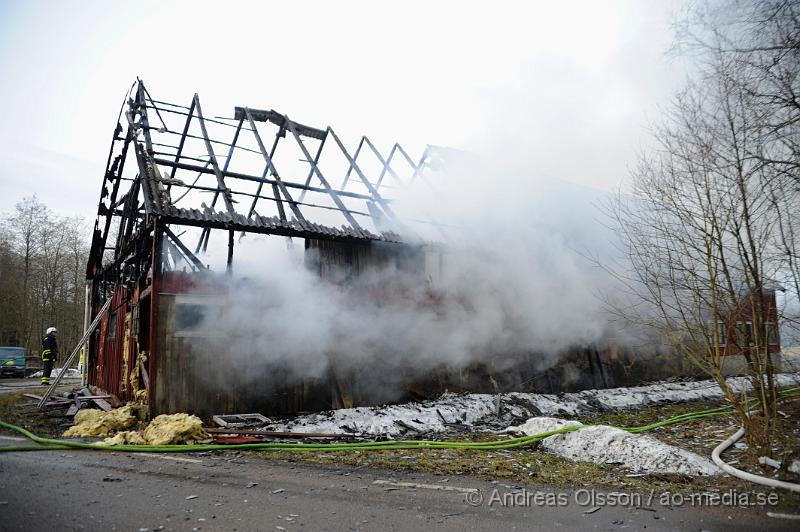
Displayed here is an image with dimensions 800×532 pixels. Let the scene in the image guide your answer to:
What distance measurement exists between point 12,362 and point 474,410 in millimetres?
25620

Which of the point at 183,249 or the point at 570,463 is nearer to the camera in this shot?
the point at 570,463

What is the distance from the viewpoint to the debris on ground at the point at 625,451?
557cm

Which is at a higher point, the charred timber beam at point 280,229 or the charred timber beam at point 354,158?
the charred timber beam at point 354,158

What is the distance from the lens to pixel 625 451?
19.9ft

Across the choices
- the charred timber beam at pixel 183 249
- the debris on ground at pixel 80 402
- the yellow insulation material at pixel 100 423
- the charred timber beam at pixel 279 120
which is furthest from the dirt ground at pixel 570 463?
the charred timber beam at pixel 279 120

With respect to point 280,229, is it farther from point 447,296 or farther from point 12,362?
point 12,362

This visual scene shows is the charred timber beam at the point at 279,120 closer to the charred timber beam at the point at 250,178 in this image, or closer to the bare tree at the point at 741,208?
the charred timber beam at the point at 250,178

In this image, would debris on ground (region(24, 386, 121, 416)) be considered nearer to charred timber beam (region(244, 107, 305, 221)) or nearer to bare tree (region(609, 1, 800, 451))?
charred timber beam (region(244, 107, 305, 221))

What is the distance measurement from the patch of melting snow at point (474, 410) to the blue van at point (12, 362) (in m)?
23.5

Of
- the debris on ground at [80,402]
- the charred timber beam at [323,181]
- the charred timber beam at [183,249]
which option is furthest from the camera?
the charred timber beam at [323,181]

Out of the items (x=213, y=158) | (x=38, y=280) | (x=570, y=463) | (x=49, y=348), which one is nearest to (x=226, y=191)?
(x=213, y=158)

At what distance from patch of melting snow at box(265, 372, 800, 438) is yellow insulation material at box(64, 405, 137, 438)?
8.49 feet

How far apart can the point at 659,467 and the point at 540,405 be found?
5631 mm

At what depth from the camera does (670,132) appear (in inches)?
273
